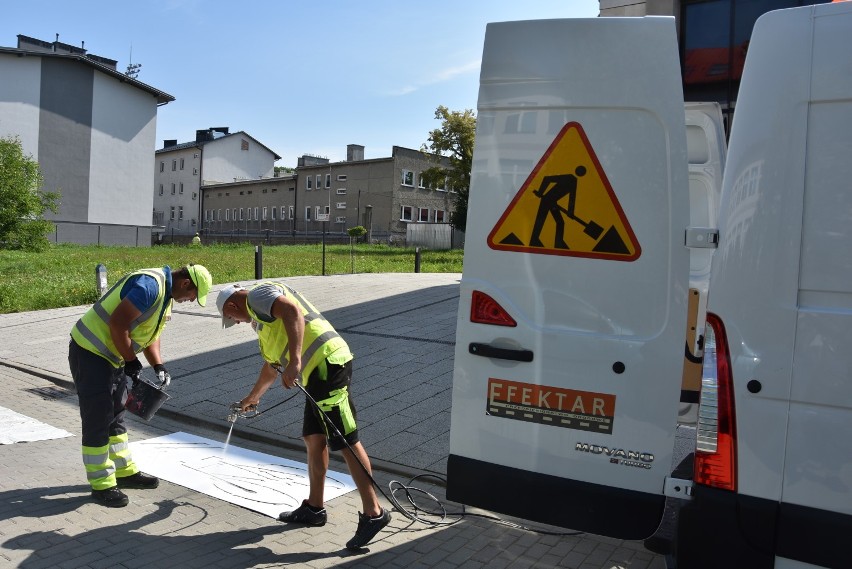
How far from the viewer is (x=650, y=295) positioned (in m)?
2.95

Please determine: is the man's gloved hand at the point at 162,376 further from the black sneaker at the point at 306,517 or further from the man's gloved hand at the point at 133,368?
the black sneaker at the point at 306,517

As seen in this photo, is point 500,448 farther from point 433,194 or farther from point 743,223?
point 433,194

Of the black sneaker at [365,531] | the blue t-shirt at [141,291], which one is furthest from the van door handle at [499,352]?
the blue t-shirt at [141,291]

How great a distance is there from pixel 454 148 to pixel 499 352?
123ft

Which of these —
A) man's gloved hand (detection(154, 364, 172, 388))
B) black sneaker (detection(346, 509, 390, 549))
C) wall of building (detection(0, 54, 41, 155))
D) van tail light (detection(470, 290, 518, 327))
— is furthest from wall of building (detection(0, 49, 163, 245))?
van tail light (detection(470, 290, 518, 327))

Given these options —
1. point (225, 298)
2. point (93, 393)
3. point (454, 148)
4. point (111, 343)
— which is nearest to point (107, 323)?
point (111, 343)

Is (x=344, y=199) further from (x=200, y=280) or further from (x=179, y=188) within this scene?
(x=200, y=280)

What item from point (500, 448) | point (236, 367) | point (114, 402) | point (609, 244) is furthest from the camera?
point (236, 367)

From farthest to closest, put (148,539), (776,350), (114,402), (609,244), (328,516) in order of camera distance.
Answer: (114,402) < (328,516) < (148,539) < (609,244) < (776,350)

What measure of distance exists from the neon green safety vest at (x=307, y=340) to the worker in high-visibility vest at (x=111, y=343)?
0.79m

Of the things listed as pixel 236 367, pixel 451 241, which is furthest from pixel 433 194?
pixel 236 367

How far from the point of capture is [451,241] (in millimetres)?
45281

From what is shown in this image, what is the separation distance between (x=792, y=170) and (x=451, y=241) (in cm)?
4287

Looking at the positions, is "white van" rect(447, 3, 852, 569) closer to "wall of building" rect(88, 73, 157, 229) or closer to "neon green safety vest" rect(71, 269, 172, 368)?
"neon green safety vest" rect(71, 269, 172, 368)
